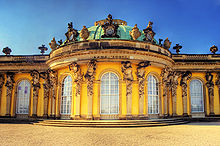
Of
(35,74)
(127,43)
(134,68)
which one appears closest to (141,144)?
(134,68)

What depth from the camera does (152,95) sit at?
20.4 meters

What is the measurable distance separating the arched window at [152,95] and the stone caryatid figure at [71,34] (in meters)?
8.58

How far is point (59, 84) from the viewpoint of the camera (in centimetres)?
2159

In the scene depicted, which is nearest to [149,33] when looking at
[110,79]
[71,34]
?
[110,79]

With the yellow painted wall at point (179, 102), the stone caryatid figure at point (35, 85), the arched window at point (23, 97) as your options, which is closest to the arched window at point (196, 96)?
the yellow painted wall at point (179, 102)

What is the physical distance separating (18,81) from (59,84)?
625cm

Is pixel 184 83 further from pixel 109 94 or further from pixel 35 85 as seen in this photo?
pixel 35 85

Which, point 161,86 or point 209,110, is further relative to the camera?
point 209,110

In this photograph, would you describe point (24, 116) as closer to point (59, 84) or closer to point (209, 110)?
point (59, 84)

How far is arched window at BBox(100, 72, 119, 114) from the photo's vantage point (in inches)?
747

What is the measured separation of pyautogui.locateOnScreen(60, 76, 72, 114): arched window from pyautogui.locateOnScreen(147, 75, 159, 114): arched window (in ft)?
24.9

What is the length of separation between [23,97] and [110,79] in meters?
11.4

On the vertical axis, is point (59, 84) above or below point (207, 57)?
below

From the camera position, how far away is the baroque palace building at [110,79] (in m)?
19.0
